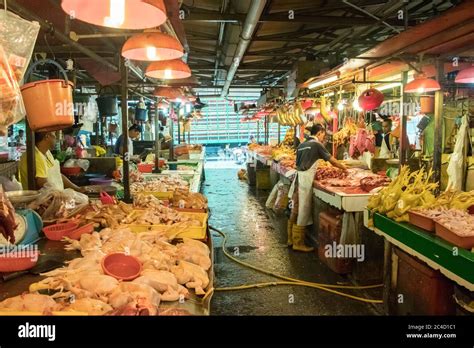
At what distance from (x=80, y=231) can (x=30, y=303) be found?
1.51 m

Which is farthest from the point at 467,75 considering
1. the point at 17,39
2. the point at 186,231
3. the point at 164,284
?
the point at 17,39

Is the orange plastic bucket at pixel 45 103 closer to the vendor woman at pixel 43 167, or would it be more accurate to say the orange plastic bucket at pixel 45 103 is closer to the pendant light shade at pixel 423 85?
the vendor woman at pixel 43 167

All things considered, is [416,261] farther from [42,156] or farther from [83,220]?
[42,156]

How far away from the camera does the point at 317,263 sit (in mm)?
6902

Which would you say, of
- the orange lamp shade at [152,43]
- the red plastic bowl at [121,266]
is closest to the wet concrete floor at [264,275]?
the red plastic bowl at [121,266]

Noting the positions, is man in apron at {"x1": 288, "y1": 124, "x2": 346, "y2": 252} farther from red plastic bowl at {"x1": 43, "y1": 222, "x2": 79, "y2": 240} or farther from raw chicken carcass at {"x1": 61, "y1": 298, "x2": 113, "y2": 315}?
raw chicken carcass at {"x1": 61, "y1": 298, "x2": 113, "y2": 315}

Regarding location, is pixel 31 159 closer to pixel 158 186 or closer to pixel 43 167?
pixel 43 167

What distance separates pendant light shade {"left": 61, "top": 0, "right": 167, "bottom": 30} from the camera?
218 cm

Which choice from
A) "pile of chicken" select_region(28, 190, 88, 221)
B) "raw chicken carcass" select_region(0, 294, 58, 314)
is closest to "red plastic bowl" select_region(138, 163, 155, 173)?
"pile of chicken" select_region(28, 190, 88, 221)

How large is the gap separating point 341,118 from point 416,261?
26.2 feet

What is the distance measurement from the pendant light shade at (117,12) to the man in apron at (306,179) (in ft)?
17.8

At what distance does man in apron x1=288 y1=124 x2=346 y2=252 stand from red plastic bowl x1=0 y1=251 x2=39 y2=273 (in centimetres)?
556
